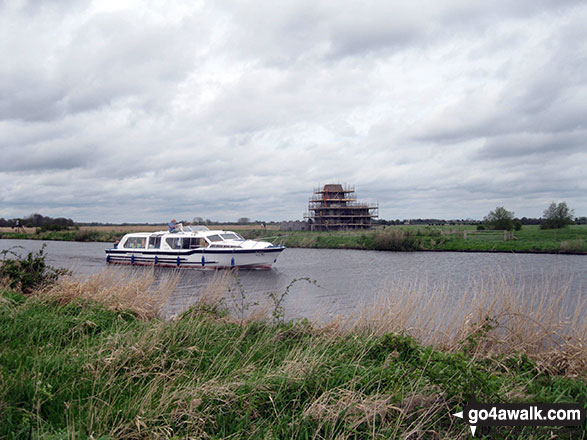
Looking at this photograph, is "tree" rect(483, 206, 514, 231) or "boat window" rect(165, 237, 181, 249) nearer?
"boat window" rect(165, 237, 181, 249)

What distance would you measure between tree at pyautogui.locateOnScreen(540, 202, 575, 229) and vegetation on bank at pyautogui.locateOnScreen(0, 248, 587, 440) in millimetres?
56897

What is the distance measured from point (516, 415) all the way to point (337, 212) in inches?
3264

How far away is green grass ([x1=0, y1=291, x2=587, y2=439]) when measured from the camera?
3.91 m

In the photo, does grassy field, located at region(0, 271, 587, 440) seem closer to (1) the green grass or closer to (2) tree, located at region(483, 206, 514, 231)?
(1) the green grass

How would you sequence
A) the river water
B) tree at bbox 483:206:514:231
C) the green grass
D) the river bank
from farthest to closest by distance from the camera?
tree at bbox 483:206:514:231, the river bank, the river water, the green grass

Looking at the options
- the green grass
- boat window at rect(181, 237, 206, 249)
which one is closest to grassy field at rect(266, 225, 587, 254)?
boat window at rect(181, 237, 206, 249)

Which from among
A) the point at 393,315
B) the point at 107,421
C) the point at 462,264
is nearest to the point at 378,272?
the point at 462,264

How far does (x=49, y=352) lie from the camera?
5.69m

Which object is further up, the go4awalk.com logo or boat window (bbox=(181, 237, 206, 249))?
boat window (bbox=(181, 237, 206, 249))

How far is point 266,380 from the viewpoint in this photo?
15.7ft

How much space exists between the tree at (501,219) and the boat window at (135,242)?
145 feet

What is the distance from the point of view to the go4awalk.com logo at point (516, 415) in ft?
13.8

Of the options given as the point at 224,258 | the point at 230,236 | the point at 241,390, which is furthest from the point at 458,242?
the point at 241,390

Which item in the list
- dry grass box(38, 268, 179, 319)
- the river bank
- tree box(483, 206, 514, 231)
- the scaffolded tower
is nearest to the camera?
dry grass box(38, 268, 179, 319)
